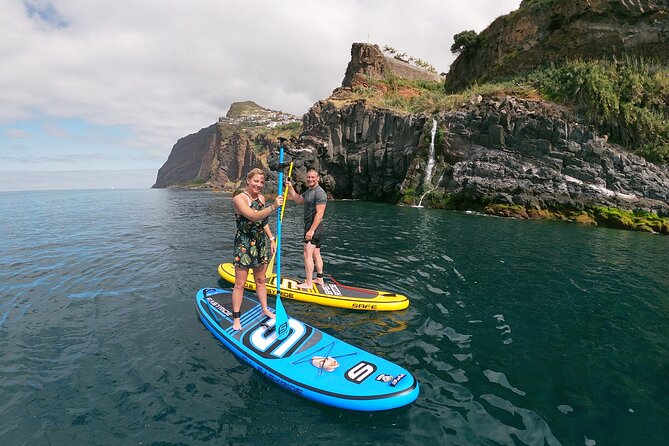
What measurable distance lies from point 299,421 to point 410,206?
1409 inches

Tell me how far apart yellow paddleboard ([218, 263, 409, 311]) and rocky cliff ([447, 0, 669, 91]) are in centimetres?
4236

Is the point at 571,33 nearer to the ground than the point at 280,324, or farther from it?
farther from it

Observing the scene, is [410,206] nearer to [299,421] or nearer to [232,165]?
[299,421]

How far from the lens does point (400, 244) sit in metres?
17.4

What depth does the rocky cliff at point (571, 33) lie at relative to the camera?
112ft

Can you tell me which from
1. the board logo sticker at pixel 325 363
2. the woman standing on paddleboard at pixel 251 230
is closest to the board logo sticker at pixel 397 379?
the board logo sticker at pixel 325 363

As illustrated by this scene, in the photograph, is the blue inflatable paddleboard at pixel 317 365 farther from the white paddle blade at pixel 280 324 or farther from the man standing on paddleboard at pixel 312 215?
the man standing on paddleboard at pixel 312 215

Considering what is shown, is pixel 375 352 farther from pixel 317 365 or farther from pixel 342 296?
pixel 342 296

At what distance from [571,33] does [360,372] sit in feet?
161

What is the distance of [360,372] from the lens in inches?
221

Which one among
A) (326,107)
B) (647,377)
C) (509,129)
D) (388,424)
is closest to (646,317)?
(647,377)

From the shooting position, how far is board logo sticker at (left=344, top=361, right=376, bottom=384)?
17.8 ft

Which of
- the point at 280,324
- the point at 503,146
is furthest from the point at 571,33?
the point at 280,324

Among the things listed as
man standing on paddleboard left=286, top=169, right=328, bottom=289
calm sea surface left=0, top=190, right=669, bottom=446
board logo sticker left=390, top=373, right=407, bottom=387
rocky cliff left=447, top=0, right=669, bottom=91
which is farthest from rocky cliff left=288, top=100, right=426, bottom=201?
board logo sticker left=390, top=373, right=407, bottom=387
